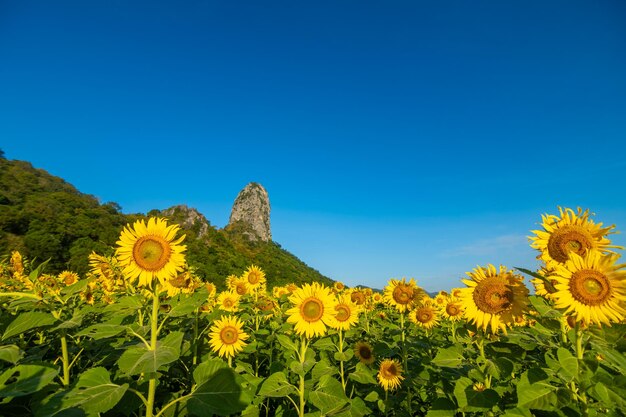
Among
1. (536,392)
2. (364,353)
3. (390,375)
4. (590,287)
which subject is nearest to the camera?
(536,392)

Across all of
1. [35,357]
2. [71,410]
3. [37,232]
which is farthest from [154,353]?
[37,232]

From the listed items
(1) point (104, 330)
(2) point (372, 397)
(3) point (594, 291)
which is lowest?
(2) point (372, 397)

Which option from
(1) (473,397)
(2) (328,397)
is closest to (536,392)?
(1) (473,397)

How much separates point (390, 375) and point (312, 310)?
6.44 ft

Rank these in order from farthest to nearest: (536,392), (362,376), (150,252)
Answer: (362,376)
(150,252)
(536,392)

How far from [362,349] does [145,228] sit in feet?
15.6

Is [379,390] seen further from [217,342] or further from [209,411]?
[209,411]

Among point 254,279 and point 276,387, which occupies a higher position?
point 254,279

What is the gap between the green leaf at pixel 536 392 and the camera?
7.58 feet

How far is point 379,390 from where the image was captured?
201 inches

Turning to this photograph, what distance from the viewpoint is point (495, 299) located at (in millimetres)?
3348

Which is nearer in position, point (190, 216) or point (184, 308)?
point (184, 308)

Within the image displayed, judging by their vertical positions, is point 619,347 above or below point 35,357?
above

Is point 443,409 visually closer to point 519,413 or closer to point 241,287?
point 519,413
